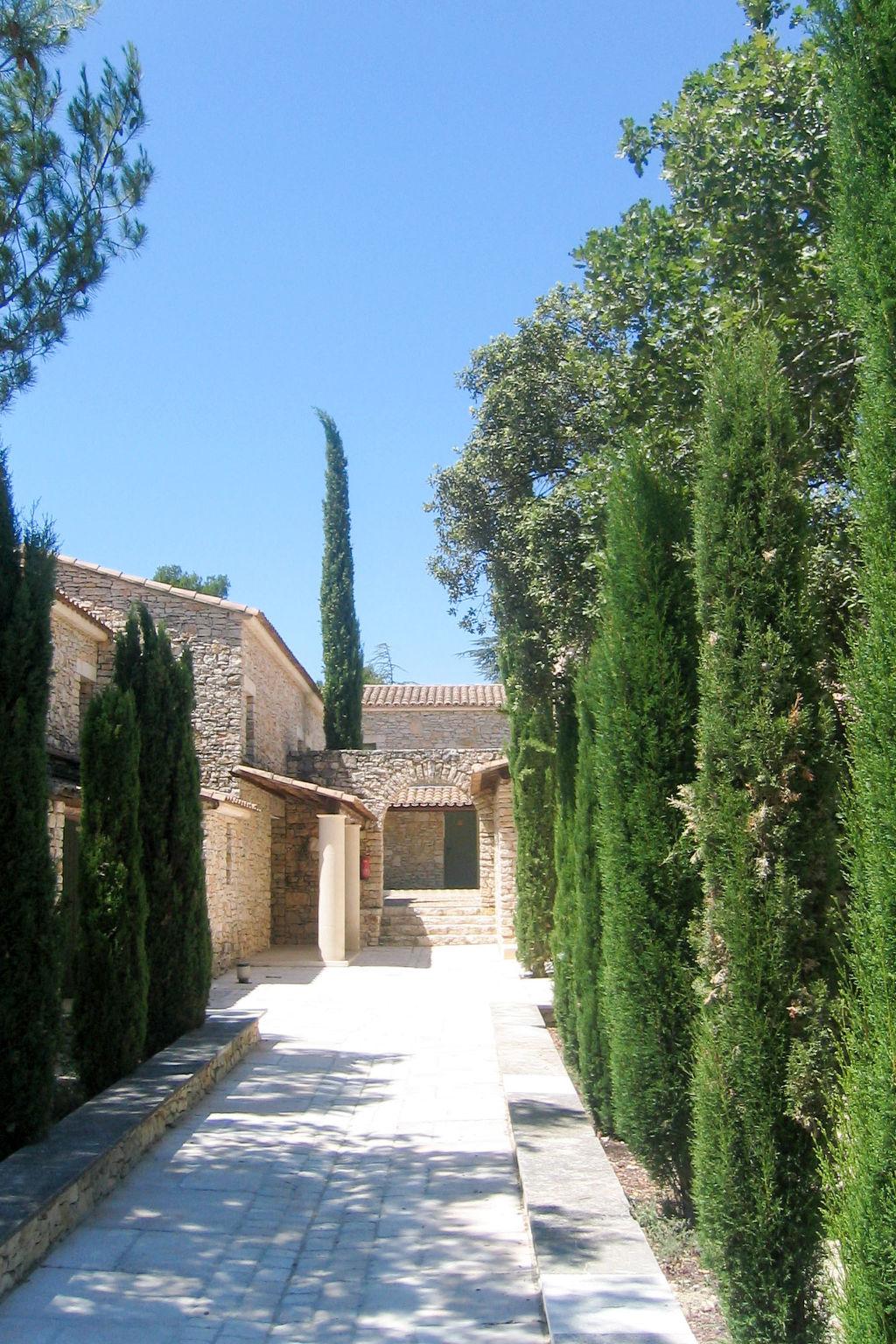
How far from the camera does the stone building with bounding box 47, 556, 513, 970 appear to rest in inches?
640

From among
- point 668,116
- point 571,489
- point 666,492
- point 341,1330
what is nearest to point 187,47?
point 668,116

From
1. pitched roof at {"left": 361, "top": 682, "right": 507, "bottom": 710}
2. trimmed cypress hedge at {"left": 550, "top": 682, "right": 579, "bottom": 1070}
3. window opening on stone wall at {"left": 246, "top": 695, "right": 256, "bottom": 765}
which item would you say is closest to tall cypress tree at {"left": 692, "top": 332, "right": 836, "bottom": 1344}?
trimmed cypress hedge at {"left": 550, "top": 682, "right": 579, "bottom": 1070}

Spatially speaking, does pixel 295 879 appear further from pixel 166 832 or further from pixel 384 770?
pixel 166 832

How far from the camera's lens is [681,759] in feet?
17.5

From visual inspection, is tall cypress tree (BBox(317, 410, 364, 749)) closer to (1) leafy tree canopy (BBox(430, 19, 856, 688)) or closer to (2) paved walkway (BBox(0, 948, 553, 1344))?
(2) paved walkway (BBox(0, 948, 553, 1344))

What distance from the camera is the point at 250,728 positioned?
19.9 metres

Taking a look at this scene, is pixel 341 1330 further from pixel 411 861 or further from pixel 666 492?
pixel 411 861

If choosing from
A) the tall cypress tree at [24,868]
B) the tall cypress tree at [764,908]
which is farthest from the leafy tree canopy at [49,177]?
the tall cypress tree at [764,908]

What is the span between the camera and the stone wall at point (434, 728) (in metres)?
32.8

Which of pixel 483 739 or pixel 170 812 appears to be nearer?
pixel 170 812

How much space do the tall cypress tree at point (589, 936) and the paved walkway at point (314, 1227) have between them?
2.25 ft

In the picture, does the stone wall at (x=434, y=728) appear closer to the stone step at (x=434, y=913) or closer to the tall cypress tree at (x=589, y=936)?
the stone step at (x=434, y=913)

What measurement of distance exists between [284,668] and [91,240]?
16.9m

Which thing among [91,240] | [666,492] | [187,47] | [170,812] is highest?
[187,47]
